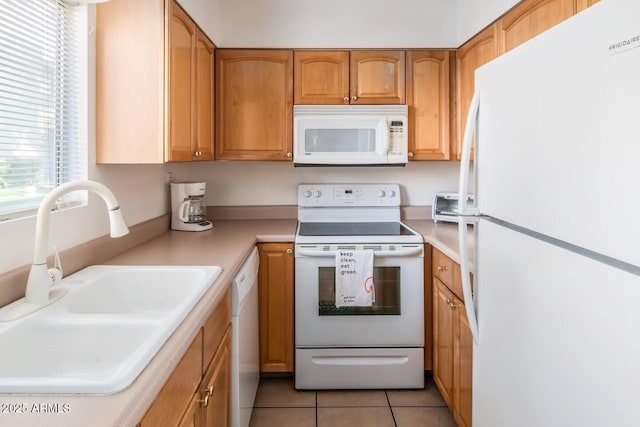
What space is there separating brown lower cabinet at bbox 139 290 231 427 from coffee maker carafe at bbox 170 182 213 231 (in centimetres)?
101

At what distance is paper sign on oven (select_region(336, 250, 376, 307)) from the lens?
7.51ft

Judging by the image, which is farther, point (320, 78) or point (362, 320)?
point (320, 78)

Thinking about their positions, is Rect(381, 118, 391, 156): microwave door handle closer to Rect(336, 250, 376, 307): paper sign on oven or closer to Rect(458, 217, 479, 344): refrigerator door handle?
Rect(336, 250, 376, 307): paper sign on oven

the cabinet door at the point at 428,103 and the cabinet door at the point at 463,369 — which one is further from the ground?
the cabinet door at the point at 428,103

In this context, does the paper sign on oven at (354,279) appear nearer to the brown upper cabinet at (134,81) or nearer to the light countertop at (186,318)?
the light countertop at (186,318)

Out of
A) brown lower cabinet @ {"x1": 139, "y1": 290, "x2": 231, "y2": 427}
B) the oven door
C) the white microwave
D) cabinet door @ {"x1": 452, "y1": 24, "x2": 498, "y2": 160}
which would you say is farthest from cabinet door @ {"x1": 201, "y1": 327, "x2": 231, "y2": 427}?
cabinet door @ {"x1": 452, "y1": 24, "x2": 498, "y2": 160}

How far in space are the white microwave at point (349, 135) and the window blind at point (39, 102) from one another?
1313 millimetres

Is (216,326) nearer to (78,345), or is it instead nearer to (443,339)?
(78,345)

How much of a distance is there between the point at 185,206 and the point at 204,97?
0.65 meters

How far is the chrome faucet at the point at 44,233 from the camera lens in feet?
3.80

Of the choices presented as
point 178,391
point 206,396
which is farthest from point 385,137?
point 178,391

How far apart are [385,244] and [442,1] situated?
67.9 inches

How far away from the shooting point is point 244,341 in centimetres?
189

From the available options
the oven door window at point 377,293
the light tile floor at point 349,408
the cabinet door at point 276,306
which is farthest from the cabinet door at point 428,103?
the light tile floor at point 349,408
